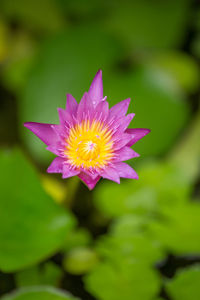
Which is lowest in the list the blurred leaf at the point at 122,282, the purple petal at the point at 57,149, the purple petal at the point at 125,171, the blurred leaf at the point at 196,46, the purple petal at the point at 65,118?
the blurred leaf at the point at 122,282

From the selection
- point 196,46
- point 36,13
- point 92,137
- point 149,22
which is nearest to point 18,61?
point 36,13

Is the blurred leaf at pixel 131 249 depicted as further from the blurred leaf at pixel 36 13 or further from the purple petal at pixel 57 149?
the blurred leaf at pixel 36 13

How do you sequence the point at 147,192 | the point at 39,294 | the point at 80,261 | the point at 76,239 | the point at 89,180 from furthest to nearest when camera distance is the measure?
the point at 147,192 < the point at 76,239 < the point at 80,261 < the point at 39,294 < the point at 89,180

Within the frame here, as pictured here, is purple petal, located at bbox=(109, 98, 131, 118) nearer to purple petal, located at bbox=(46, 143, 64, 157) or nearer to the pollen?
the pollen

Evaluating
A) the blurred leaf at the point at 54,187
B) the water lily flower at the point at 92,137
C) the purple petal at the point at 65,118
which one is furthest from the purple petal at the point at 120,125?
the blurred leaf at the point at 54,187

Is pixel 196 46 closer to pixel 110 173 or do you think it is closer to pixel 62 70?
pixel 62 70

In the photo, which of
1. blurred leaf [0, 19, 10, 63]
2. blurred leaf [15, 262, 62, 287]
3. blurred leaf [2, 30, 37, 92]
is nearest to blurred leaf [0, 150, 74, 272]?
blurred leaf [15, 262, 62, 287]

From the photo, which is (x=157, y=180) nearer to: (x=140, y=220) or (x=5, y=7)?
(x=140, y=220)
